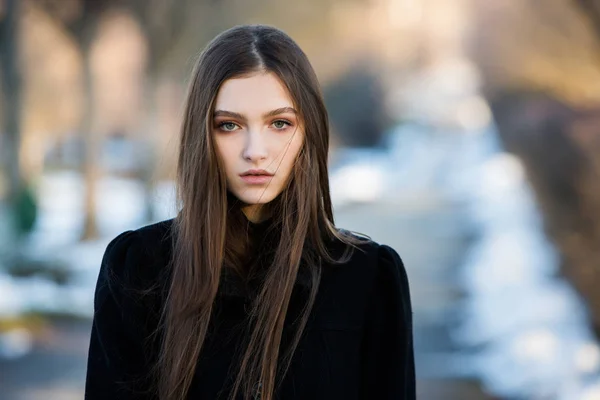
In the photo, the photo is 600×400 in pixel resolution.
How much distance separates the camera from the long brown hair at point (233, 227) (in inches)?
56.6

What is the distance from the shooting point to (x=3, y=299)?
192 inches

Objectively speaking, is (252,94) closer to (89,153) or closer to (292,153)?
(292,153)

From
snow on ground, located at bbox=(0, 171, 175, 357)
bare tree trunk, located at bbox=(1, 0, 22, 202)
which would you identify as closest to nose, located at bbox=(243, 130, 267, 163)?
snow on ground, located at bbox=(0, 171, 175, 357)

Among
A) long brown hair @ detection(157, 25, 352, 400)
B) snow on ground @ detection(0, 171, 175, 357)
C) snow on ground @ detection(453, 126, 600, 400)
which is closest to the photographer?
long brown hair @ detection(157, 25, 352, 400)

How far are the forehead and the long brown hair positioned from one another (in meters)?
0.01

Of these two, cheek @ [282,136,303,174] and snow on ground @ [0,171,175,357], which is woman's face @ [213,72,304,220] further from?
snow on ground @ [0,171,175,357]

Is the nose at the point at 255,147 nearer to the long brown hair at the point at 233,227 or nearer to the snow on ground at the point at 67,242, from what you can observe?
the long brown hair at the point at 233,227

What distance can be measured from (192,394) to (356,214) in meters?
3.20

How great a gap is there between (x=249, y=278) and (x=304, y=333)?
14 centimetres

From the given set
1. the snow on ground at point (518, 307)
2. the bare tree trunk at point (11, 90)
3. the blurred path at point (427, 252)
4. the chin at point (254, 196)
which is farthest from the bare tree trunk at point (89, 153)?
the chin at point (254, 196)

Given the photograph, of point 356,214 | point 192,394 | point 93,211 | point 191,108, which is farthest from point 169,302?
point 93,211

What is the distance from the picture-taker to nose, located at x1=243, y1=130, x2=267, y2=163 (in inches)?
56.6

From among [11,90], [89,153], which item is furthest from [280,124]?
[11,90]

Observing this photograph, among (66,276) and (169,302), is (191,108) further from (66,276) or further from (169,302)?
(66,276)
